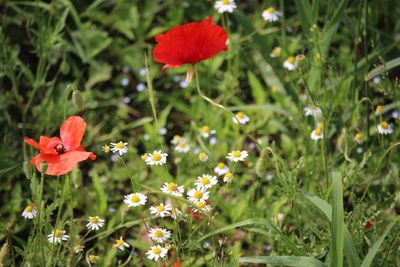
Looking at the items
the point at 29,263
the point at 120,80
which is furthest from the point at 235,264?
the point at 120,80

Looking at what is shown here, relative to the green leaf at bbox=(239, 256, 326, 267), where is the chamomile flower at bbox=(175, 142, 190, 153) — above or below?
below

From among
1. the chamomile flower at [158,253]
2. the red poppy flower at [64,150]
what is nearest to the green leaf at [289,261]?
the chamomile flower at [158,253]

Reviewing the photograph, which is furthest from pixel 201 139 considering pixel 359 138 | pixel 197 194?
pixel 197 194

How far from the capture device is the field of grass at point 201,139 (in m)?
1.74

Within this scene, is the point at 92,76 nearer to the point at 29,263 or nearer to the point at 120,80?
the point at 120,80

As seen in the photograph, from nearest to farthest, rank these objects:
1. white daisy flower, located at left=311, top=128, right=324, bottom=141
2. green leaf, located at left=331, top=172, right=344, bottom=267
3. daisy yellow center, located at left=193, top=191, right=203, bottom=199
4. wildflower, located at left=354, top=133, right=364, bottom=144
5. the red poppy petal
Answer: green leaf, located at left=331, top=172, right=344, bottom=267 < the red poppy petal < daisy yellow center, located at left=193, top=191, right=203, bottom=199 < wildflower, located at left=354, top=133, right=364, bottom=144 < white daisy flower, located at left=311, top=128, right=324, bottom=141

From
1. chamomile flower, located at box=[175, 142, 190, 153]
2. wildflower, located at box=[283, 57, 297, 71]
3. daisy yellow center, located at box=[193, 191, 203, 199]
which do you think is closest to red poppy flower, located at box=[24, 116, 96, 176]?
daisy yellow center, located at box=[193, 191, 203, 199]

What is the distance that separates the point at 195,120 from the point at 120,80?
1.47ft

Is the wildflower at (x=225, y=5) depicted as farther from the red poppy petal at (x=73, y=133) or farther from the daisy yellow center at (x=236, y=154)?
the red poppy petal at (x=73, y=133)

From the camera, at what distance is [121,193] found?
2.51 meters

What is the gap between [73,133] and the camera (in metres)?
1.67

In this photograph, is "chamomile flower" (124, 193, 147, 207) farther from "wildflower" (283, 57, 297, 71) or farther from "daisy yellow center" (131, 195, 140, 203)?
"wildflower" (283, 57, 297, 71)

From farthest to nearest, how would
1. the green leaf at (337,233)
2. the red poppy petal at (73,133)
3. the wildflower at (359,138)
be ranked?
1. the wildflower at (359,138)
2. the red poppy petal at (73,133)
3. the green leaf at (337,233)

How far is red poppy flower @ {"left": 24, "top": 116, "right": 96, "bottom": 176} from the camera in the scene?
158cm
